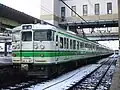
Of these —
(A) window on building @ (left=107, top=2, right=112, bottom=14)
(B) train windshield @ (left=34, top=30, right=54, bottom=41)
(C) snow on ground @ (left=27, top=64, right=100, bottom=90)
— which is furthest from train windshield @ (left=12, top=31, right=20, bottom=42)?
(A) window on building @ (left=107, top=2, right=112, bottom=14)

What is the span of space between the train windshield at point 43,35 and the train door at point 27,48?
0.90 ft

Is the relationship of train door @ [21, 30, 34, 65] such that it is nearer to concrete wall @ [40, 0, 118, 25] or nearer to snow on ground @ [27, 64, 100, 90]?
snow on ground @ [27, 64, 100, 90]

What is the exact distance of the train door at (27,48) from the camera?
14.8 m

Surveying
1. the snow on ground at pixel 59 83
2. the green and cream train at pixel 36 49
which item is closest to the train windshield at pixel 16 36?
the green and cream train at pixel 36 49

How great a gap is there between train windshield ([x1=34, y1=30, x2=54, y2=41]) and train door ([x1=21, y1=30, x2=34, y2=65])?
10.8 inches

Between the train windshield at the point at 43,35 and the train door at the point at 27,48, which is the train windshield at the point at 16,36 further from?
the train windshield at the point at 43,35

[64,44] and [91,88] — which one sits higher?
[64,44]

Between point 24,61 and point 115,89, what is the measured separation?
545cm

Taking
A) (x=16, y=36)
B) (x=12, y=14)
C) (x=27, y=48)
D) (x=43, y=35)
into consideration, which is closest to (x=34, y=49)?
(x=27, y=48)

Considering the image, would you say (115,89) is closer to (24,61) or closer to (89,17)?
(24,61)

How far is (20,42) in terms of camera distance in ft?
49.5

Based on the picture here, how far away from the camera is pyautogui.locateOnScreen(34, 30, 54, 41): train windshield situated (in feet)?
48.1

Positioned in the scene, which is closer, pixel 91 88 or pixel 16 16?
pixel 91 88

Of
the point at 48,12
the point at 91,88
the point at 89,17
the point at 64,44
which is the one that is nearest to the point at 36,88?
the point at 91,88
